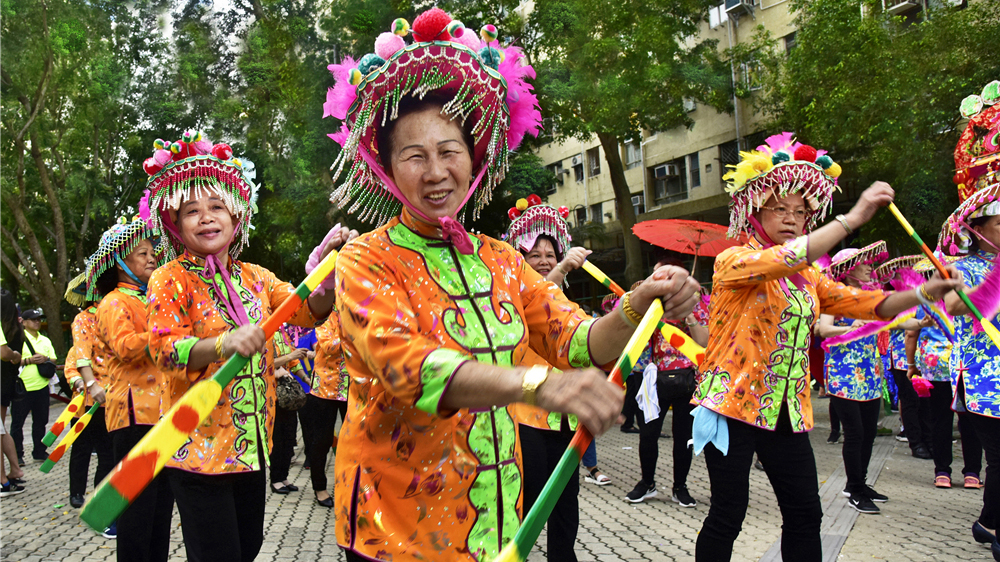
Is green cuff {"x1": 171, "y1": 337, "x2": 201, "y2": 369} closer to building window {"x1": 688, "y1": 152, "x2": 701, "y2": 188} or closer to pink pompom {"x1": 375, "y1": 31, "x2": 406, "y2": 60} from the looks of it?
pink pompom {"x1": 375, "y1": 31, "x2": 406, "y2": 60}

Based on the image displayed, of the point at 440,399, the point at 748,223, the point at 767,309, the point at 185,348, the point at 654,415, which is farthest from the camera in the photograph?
the point at 654,415

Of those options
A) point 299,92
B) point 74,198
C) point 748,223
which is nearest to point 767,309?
point 748,223

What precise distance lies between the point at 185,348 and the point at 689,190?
83.9 feet

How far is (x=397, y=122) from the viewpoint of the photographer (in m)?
2.33

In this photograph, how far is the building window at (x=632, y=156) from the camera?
98.7 feet

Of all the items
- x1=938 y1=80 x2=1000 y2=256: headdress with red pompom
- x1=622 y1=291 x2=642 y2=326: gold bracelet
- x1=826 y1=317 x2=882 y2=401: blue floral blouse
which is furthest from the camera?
x1=826 y1=317 x2=882 y2=401: blue floral blouse

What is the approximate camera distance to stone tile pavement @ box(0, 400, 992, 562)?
493cm

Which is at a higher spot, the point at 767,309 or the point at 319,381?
the point at 767,309

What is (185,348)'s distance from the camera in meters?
2.97

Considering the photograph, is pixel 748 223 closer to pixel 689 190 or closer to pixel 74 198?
pixel 74 198

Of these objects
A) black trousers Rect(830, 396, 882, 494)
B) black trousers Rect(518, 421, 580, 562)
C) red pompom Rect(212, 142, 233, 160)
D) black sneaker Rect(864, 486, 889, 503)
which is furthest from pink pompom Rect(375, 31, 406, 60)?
black sneaker Rect(864, 486, 889, 503)

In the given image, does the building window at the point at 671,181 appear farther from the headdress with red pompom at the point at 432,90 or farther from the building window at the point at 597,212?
the headdress with red pompom at the point at 432,90

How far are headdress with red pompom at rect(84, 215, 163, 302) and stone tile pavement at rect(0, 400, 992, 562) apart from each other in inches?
78.6

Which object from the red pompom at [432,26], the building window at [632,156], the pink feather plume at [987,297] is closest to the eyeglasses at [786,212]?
the pink feather plume at [987,297]
